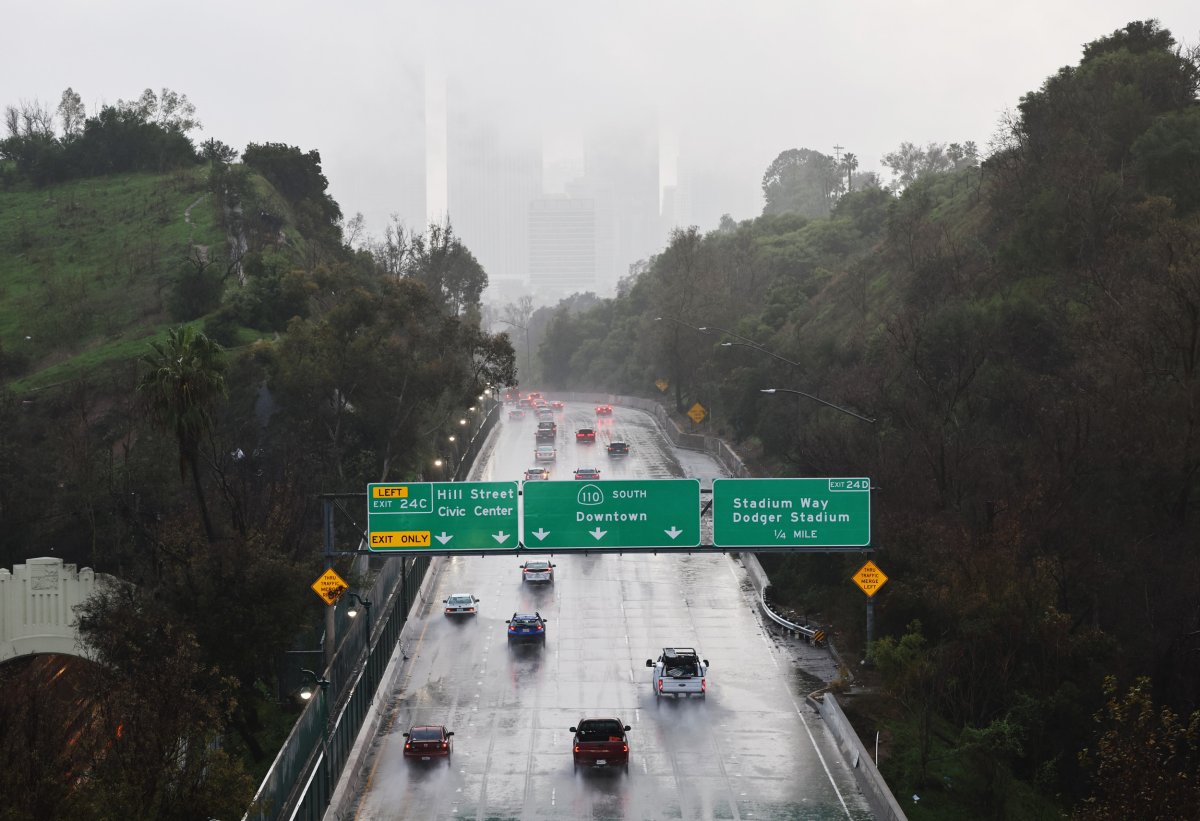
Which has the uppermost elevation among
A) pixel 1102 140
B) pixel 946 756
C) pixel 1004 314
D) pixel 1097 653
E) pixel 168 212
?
pixel 168 212

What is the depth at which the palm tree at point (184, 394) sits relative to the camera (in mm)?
44875

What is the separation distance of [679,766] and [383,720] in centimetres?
979

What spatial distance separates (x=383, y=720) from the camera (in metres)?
39.5

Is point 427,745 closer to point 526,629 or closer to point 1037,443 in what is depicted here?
point 526,629

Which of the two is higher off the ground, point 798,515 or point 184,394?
point 184,394

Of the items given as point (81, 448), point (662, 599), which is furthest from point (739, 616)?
point (81, 448)

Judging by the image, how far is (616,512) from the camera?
39812mm

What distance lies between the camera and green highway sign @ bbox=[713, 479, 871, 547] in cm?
3991

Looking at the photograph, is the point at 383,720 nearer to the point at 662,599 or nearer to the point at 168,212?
the point at 662,599

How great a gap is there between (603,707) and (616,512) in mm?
→ 6286

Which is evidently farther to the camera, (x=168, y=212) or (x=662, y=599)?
(x=168, y=212)

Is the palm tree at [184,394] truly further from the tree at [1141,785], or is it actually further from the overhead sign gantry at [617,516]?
the tree at [1141,785]

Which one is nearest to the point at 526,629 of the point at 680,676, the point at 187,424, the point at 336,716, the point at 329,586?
the point at 680,676

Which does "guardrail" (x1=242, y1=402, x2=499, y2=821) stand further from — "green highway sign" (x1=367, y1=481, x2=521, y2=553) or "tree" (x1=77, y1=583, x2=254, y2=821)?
"green highway sign" (x1=367, y1=481, x2=521, y2=553)
